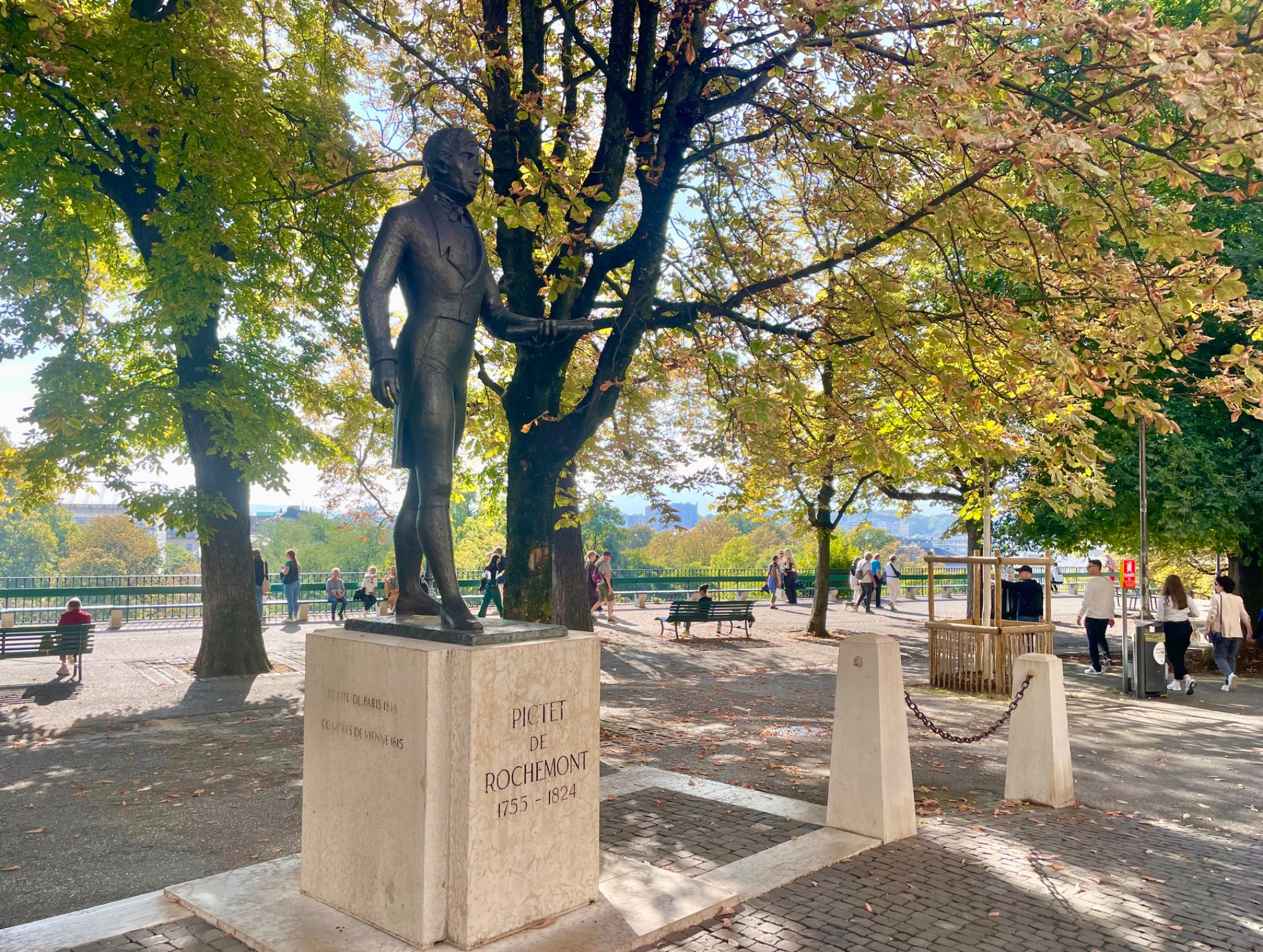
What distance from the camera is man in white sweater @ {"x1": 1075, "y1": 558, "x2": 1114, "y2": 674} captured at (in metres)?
16.3

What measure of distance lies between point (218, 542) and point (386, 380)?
1066 cm

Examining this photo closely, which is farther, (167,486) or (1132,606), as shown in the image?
(1132,606)

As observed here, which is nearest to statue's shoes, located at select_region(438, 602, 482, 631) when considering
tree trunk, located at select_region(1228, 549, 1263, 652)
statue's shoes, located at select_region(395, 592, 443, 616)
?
statue's shoes, located at select_region(395, 592, 443, 616)

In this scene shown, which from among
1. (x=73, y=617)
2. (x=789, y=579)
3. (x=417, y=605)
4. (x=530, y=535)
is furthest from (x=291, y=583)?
(x=417, y=605)

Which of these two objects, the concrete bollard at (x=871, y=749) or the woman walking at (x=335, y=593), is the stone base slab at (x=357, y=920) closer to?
the concrete bollard at (x=871, y=749)

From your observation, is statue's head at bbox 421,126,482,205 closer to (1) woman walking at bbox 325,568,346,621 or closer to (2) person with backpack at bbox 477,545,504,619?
(2) person with backpack at bbox 477,545,504,619

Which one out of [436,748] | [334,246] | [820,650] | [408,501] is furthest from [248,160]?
[820,650]

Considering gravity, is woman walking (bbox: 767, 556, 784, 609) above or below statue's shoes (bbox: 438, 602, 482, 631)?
below

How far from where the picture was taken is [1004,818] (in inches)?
291

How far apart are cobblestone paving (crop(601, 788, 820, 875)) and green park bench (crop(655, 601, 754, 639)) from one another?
1405 cm

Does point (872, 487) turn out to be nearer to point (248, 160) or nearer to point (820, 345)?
point (820, 345)

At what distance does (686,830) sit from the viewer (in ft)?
22.4

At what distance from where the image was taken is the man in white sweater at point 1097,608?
53.6ft

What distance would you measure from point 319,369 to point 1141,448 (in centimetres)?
1281
